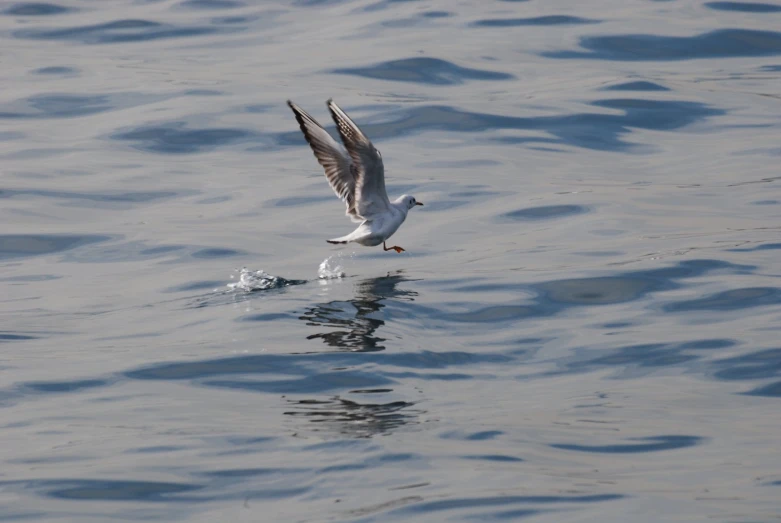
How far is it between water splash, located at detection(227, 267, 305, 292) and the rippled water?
6 cm

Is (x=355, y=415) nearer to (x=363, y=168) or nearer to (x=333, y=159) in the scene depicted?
(x=363, y=168)

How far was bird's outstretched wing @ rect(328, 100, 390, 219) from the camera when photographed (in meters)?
12.6

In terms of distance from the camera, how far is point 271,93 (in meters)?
22.8

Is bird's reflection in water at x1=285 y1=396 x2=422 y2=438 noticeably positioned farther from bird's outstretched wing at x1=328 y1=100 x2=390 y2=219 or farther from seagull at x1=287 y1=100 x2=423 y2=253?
seagull at x1=287 y1=100 x2=423 y2=253

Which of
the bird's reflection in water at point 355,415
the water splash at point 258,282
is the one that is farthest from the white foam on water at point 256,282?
the bird's reflection in water at point 355,415

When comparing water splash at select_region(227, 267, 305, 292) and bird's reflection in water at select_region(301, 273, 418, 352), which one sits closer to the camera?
bird's reflection in water at select_region(301, 273, 418, 352)

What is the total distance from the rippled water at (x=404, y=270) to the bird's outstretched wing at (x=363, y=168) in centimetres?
82

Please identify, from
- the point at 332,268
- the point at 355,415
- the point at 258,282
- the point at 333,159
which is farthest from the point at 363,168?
the point at 355,415

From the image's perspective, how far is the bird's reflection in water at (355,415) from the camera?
8945 mm

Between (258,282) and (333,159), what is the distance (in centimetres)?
162

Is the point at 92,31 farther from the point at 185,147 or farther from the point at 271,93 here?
the point at 185,147

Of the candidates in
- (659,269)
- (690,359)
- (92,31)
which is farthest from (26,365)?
(92,31)

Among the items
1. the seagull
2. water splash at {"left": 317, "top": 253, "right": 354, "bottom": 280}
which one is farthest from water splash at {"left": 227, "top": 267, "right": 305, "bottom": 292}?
the seagull

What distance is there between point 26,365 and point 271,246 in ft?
16.0
